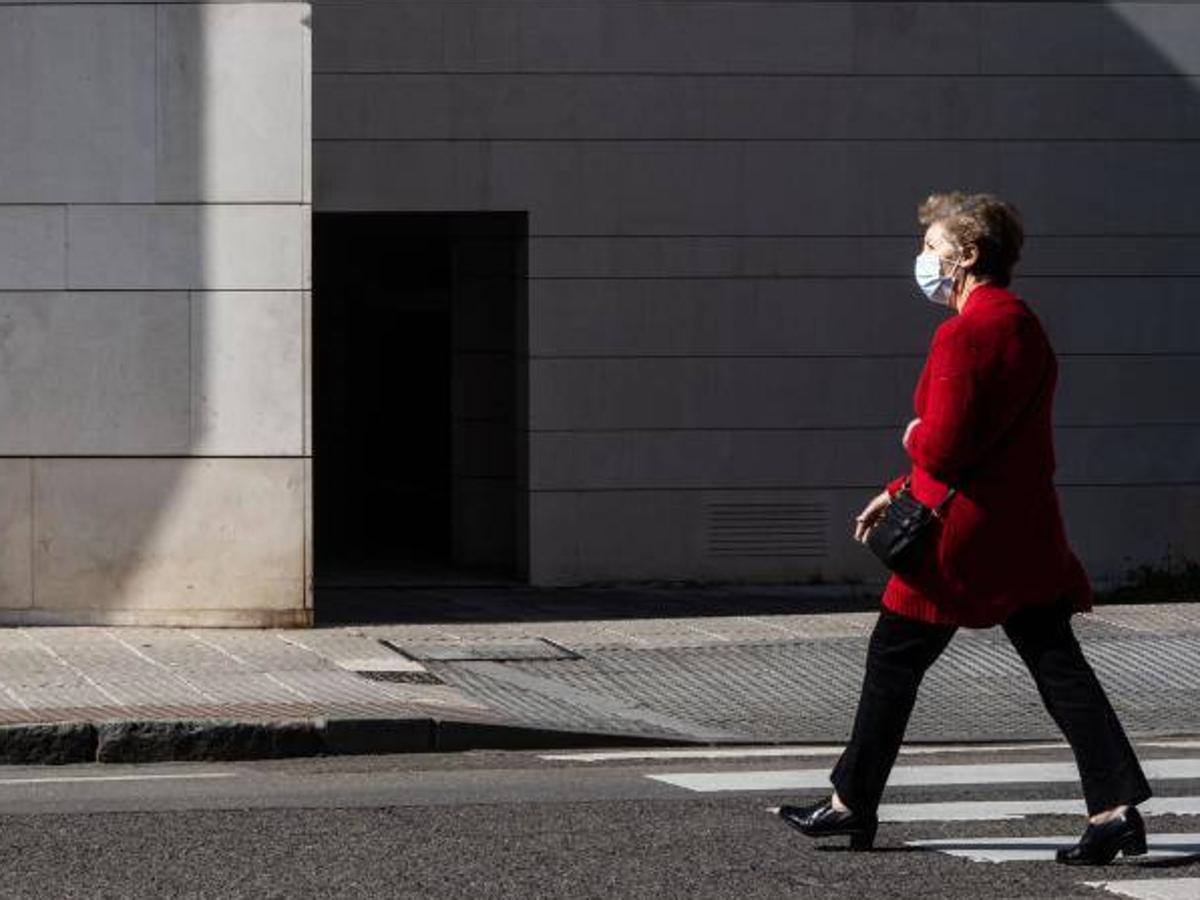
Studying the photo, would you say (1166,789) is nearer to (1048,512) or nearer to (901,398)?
(1048,512)

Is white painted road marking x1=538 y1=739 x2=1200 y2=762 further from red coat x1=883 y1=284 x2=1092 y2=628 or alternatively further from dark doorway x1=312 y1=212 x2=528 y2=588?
dark doorway x1=312 y1=212 x2=528 y2=588

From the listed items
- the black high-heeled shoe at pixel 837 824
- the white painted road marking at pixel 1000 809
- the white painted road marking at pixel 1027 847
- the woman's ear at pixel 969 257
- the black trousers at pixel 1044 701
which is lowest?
the white painted road marking at pixel 1000 809

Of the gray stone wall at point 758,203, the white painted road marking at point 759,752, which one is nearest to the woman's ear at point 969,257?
the white painted road marking at point 759,752

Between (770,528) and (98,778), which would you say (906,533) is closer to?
(98,778)

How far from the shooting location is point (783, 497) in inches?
737

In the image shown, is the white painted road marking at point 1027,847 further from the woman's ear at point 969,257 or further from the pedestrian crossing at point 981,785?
the woman's ear at point 969,257

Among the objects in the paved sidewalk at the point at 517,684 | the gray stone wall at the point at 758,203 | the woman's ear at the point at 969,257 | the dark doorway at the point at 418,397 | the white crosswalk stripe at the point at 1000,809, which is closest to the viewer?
the woman's ear at the point at 969,257

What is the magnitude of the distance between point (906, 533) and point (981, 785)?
222 cm

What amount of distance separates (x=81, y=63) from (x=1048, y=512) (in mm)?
8561

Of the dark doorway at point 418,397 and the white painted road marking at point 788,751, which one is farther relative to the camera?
the dark doorway at point 418,397

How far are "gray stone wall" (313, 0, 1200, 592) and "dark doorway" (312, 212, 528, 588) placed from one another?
Result: 0.48 m

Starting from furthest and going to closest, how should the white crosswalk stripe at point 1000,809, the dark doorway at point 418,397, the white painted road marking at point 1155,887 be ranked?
the dark doorway at point 418,397, the white crosswalk stripe at point 1000,809, the white painted road marking at point 1155,887

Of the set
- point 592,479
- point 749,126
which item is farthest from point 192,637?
point 749,126

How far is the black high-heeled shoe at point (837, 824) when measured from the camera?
26.1 feet
